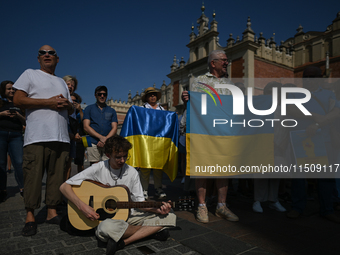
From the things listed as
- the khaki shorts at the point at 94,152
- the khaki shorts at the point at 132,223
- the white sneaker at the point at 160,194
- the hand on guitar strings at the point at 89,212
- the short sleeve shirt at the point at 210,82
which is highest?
the short sleeve shirt at the point at 210,82

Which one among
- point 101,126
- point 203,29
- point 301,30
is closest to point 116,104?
point 203,29

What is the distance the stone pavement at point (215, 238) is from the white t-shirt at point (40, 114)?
1.10 metres

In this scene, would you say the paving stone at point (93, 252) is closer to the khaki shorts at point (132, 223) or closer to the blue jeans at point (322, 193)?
the khaki shorts at point (132, 223)

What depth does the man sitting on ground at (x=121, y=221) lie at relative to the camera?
2344 millimetres

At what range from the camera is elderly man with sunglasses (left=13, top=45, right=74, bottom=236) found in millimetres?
2898

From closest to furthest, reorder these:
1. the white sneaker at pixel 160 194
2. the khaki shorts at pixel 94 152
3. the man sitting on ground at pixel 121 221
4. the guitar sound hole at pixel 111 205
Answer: the man sitting on ground at pixel 121 221 < the guitar sound hole at pixel 111 205 < the khaki shorts at pixel 94 152 < the white sneaker at pixel 160 194

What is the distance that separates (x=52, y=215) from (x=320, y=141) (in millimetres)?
3794

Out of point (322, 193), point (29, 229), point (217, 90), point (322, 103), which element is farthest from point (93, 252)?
point (322, 103)

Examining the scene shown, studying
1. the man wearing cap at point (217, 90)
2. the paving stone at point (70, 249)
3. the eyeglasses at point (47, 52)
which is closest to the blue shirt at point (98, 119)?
the eyeglasses at point (47, 52)

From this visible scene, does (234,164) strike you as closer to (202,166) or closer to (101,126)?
(202,166)

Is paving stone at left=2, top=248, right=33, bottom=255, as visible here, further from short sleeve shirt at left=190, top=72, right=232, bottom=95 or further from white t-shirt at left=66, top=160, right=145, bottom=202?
short sleeve shirt at left=190, top=72, right=232, bottom=95

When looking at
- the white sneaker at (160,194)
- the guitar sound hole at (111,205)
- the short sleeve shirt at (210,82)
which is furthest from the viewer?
the white sneaker at (160,194)

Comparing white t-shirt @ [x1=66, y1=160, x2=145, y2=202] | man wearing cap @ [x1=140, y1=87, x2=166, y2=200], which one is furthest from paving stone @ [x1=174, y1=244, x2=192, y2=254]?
man wearing cap @ [x1=140, y1=87, x2=166, y2=200]

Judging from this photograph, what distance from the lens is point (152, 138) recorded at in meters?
4.29
